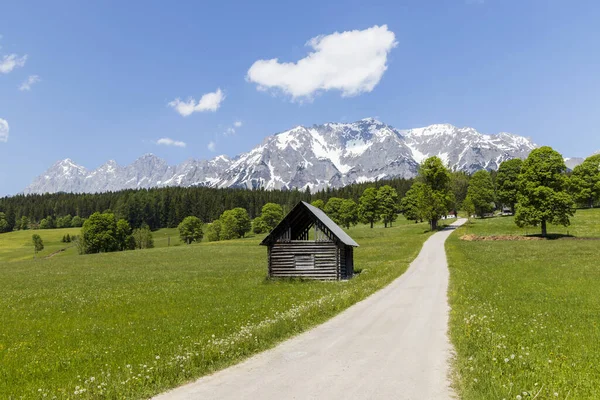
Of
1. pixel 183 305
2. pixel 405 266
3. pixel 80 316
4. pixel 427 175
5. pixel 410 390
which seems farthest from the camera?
pixel 427 175

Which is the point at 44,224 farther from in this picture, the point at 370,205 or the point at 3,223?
the point at 370,205

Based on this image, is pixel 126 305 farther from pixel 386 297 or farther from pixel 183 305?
pixel 386 297

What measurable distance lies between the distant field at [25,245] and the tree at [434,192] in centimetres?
11577

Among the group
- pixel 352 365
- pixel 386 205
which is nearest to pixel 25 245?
pixel 386 205

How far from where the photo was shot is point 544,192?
60.0 metres

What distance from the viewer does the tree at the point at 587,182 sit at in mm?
99812

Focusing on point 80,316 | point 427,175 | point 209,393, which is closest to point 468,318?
point 209,393

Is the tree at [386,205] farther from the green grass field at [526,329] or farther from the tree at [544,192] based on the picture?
the green grass field at [526,329]

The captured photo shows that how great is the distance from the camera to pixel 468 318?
15656mm

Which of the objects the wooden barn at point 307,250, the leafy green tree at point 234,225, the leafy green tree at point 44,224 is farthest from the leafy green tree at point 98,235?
the leafy green tree at point 44,224

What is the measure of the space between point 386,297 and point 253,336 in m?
11.7

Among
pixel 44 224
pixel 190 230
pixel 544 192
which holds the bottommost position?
pixel 190 230

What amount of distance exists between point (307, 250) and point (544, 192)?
45.5 metres

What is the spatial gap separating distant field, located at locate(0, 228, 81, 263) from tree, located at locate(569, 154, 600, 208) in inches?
6207
